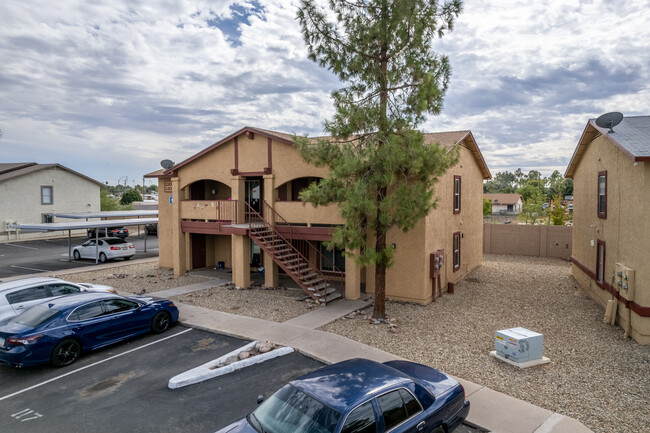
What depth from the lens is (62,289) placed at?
12273 mm

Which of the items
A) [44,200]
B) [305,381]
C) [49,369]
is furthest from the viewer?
[44,200]

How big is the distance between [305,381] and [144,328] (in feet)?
22.2

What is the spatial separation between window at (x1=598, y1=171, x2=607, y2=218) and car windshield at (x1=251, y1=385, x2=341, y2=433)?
12408 millimetres

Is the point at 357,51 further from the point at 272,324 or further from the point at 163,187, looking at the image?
the point at 163,187

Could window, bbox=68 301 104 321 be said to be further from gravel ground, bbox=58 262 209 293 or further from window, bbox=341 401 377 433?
window, bbox=341 401 377 433

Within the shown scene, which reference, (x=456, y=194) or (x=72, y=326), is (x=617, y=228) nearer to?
(x=456, y=194)

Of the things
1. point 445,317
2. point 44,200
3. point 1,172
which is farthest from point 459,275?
point 1,172

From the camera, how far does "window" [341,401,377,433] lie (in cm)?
455

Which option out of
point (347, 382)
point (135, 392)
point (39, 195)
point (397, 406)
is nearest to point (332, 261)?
point (135, 392)

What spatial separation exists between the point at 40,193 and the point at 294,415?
38.8m

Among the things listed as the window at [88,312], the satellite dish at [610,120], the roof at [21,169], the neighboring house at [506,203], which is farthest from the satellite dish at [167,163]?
the neighboring house at [506,203]

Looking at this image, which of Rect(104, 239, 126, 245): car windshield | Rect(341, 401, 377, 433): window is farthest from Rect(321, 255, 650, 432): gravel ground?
Rect(104, 239, 126, 245): car windshield

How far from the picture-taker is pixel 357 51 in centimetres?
1124

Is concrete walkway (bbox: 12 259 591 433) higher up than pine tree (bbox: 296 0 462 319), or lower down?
lower down
